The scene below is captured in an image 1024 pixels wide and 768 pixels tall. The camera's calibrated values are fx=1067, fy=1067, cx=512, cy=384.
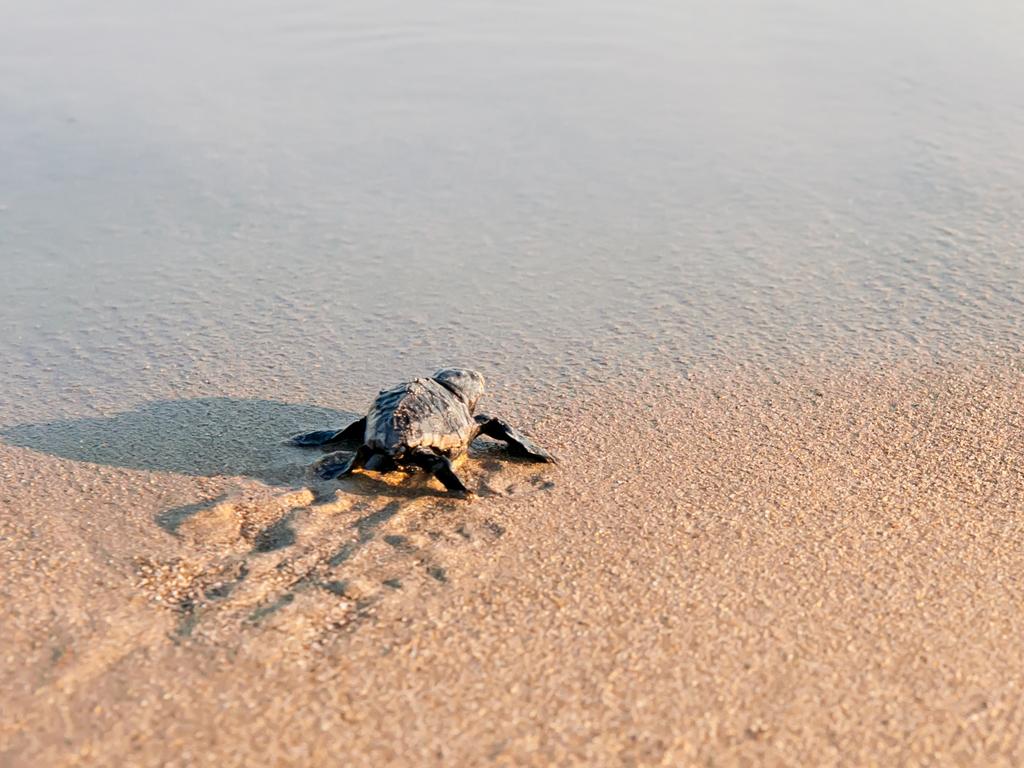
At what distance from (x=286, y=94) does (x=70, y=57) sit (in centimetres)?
220

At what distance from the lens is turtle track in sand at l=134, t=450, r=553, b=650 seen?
3.22 m

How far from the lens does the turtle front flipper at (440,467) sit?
394cm

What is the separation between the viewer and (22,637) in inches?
121

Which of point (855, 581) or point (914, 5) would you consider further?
point (914, 5)

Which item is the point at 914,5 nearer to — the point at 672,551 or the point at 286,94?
the point at 286,94

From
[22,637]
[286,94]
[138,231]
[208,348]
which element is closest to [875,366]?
[208,348]

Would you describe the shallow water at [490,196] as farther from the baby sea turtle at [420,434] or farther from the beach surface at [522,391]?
the baby sea turtle at [420,434]

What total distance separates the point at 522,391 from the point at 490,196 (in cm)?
244

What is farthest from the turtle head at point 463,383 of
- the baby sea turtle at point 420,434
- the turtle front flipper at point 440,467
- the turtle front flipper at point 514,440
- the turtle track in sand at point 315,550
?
the turtle front flipper at point 440,467

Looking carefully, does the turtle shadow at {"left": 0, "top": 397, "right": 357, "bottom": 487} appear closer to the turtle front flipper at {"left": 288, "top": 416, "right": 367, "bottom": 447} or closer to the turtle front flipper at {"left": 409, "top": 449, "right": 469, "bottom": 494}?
the turtle front flipper at {"left": 288, "top": 416, "right": 367, "bottom": 447}

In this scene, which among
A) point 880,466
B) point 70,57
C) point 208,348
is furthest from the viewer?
point 70,57

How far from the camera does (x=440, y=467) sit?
3.96 metres

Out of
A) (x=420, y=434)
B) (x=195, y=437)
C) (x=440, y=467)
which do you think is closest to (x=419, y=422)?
(x=420, y=434)

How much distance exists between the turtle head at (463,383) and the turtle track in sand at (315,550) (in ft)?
0.97
